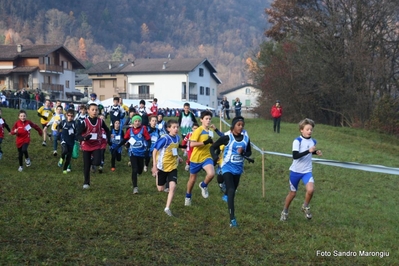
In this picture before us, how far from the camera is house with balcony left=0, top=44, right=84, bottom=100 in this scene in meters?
75.9

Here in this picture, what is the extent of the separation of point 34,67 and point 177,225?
71.5 m

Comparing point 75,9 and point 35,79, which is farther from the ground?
point 75,9

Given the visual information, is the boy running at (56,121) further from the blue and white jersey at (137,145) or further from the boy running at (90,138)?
the blue and white jersey at (137,145)

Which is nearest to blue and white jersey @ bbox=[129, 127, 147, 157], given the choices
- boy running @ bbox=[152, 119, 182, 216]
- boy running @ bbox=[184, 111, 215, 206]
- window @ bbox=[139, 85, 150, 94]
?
boy running @ bbox=[152, 119, 182, 216]

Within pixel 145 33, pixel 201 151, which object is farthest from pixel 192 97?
pixel 145 33

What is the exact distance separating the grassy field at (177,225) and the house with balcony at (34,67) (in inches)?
2477

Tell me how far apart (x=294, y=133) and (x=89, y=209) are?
23.1m

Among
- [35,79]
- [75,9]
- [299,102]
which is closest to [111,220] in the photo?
[299,102]

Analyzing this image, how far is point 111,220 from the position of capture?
31.5ft

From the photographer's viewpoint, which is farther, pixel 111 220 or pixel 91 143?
pixel 91 143

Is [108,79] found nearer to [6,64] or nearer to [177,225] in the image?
[6,64]

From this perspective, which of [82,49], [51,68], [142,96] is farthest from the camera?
[82,49]

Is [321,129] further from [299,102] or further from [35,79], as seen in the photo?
[35,79]

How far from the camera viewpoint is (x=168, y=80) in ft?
287
